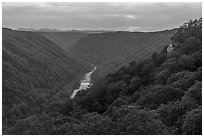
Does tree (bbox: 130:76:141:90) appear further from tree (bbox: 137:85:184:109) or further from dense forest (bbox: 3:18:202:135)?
tree (bbox: 137:85:184:109)

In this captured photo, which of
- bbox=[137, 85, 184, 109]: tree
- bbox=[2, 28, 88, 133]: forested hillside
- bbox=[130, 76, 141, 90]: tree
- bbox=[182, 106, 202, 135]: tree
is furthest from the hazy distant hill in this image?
bbox=[182, 106, 202, 135]: tree

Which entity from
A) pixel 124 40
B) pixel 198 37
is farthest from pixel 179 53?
pixel 124 40

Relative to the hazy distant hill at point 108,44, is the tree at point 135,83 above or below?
above

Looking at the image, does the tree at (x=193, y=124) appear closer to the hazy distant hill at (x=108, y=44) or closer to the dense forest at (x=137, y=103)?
the dense forest at (x=137, y=103)

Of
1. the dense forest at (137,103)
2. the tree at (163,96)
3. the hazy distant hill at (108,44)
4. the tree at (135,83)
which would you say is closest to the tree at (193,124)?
the dense forest at (137,103)

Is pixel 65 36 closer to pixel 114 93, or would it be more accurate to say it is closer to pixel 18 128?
pixel 114 93

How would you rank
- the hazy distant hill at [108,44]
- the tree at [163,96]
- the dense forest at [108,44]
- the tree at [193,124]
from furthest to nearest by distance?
1. the dense forest at [108,44]
2. the hazy distant hill at [108,44]
3. the tree at [163,96]
4. the tree at [193,124]

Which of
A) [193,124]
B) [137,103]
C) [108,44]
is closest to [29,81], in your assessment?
[137,103]
